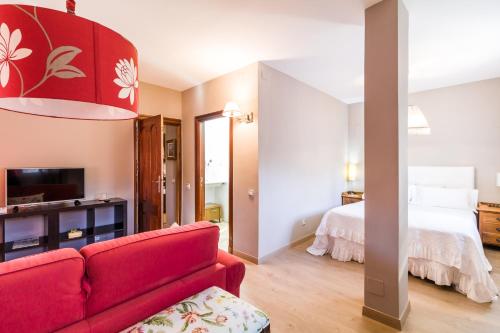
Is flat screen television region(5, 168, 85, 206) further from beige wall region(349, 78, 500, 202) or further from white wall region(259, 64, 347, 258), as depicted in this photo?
beige wall region(349, 78, 500, 202)

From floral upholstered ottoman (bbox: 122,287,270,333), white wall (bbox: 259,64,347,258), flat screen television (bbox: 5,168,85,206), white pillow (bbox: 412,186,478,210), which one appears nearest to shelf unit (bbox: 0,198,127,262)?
flat screen television (bbox: 5,168,85,206)

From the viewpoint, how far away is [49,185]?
323 cm

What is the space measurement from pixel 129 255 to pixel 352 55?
332 cm

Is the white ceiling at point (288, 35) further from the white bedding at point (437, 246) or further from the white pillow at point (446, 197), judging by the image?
the white bedding at point (437, 246)

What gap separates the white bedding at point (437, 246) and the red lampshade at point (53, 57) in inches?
130

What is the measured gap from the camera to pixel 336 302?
2.38 m

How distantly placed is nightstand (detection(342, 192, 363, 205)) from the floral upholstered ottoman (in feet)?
14.0

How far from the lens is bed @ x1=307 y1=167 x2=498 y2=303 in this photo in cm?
243

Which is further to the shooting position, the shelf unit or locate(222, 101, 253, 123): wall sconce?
locate(222, 101, 253, 123): wall sconce

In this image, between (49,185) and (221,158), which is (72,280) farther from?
(221,158)

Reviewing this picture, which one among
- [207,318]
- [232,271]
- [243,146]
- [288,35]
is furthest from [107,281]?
[288,35]

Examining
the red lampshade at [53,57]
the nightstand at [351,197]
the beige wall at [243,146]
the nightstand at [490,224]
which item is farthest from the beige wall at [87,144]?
the nightstand at [490,224]

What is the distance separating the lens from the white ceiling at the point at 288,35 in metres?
2.15

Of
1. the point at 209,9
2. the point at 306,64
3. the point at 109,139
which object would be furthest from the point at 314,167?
the point at 109,139
